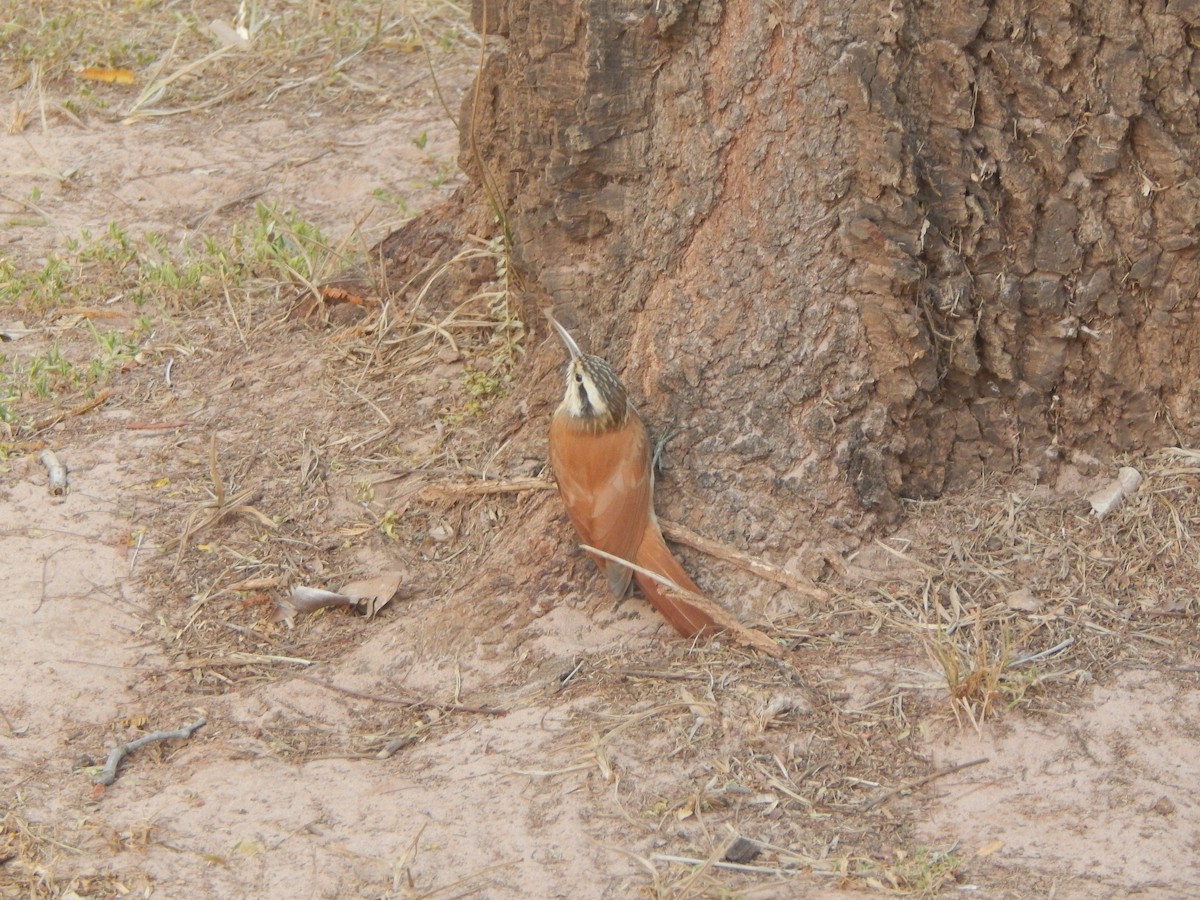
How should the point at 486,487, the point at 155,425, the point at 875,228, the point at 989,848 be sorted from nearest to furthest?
the point at 989,848
the point at 875,228
the point at 486,487
the point at 155,425

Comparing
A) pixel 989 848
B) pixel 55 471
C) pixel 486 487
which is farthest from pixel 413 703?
pixel 55 471

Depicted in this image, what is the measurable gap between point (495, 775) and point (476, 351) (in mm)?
2075

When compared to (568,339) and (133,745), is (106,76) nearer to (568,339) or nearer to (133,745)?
(568,339)

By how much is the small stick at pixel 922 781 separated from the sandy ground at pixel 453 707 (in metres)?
0.01

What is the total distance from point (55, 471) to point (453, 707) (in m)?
1.90

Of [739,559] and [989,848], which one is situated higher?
[739,559]

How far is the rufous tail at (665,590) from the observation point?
153 inches

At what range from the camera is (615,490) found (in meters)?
3.97

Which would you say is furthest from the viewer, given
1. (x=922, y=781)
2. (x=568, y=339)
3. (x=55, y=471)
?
(x=55, y=471)

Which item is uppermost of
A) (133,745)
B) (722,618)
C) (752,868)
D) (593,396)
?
(593,396)

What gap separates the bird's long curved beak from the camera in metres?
4.21

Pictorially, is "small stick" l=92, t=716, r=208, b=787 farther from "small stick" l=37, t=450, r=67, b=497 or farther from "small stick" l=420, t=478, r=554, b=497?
"small stick" l=37, t=450, r=67, b=497

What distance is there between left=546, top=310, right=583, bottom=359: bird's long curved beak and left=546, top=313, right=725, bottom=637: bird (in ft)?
0.30

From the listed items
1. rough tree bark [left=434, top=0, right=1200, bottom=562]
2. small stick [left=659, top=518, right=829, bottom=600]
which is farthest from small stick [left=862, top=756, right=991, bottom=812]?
rough tree bark [left=434, top=0, right=1200, bottom=562]
